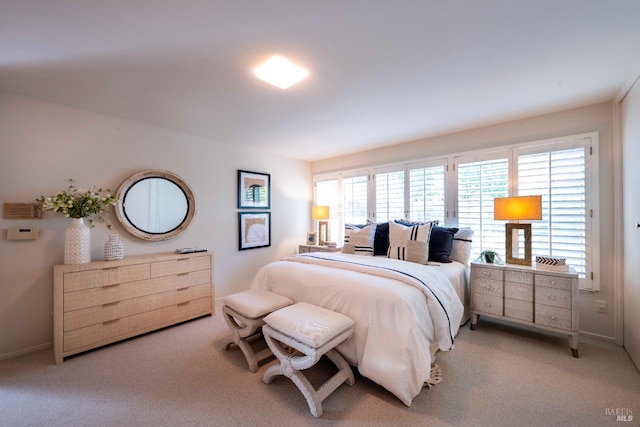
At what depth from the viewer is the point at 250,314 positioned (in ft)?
6.86

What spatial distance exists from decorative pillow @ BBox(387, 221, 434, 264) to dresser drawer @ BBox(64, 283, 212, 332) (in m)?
2.33

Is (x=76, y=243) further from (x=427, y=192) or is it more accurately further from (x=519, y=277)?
(x=519, y=277)

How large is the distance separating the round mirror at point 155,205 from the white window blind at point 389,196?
2.68 meters

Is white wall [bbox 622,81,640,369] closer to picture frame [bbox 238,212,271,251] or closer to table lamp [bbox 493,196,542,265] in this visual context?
table lamp [bbox 493,196,542,265]

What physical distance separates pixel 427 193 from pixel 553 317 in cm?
185

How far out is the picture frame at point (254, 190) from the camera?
3961 mm

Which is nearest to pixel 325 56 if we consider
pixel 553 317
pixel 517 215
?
pixel 517 215

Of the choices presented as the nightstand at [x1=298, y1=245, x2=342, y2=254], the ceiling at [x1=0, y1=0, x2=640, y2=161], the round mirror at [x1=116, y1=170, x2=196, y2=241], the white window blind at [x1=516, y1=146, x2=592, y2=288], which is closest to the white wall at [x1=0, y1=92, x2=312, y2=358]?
the round mirror at [x1=116, y1=170, x2=196, y2=241]

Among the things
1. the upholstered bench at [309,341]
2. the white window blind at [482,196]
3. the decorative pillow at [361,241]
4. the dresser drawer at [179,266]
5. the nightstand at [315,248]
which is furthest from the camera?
the nightstand at [315,248]

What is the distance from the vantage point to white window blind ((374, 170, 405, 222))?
12.7 ft

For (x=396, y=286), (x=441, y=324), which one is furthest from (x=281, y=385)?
(x=441, y=324)

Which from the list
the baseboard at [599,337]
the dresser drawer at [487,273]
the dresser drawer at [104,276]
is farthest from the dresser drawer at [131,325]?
the baseboard at [599,337]

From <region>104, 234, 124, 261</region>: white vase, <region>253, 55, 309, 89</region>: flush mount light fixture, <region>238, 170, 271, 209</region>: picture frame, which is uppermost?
<region>253, 55, 309, 89</region>: flush mount light fixture

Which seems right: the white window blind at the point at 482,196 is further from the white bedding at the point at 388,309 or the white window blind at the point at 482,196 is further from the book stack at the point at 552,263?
the white bedding at the point at 388,309
